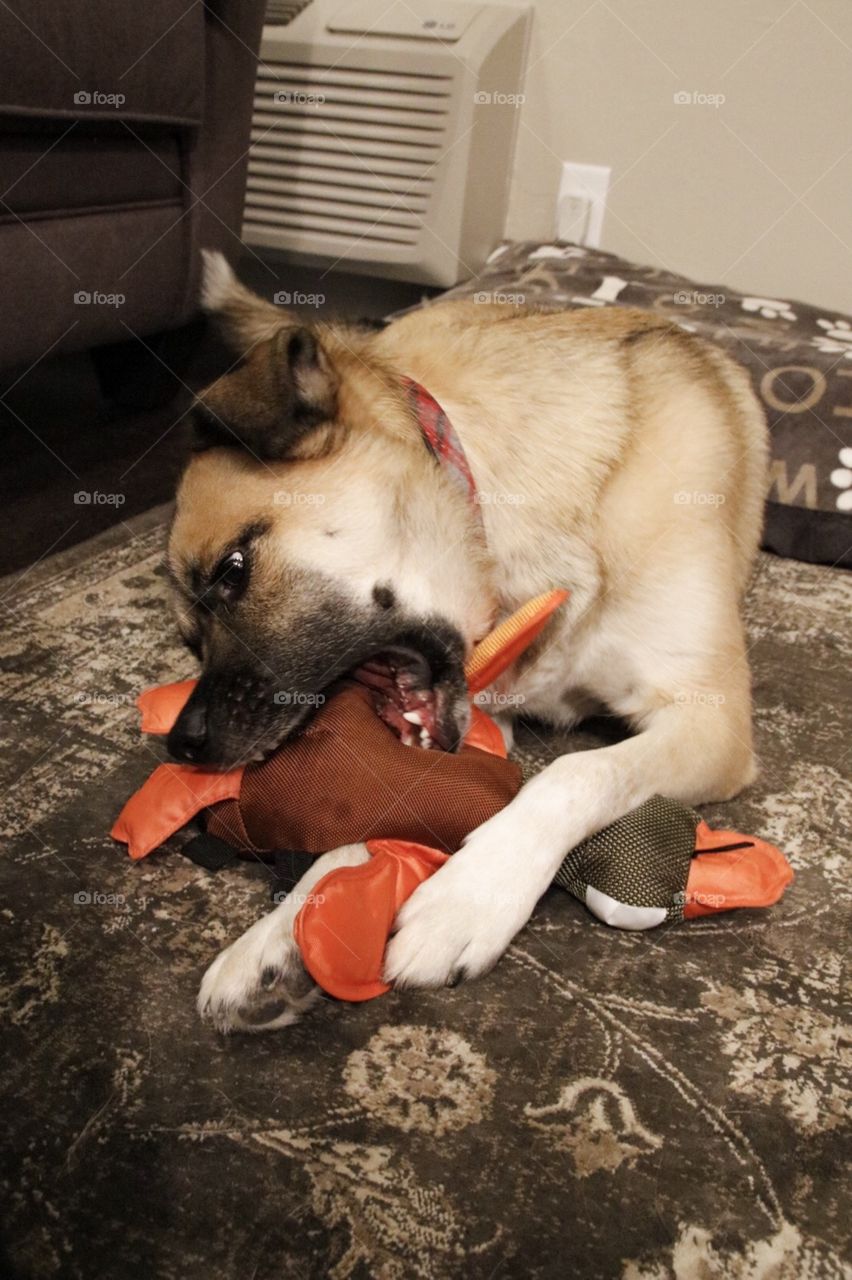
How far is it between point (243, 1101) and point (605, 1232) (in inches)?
14.1

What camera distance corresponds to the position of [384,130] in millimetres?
3387

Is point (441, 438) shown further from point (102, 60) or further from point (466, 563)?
point (102, 60)

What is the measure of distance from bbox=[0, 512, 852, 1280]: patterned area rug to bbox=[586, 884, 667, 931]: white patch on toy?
3 cm

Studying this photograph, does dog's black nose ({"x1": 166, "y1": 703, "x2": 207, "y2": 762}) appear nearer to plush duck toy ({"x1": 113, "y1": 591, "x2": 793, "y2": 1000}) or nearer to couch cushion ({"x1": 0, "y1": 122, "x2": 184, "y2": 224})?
plush duck toy ({"x1": 113, "y1": 591, "x2": 793, "y2": 1000})

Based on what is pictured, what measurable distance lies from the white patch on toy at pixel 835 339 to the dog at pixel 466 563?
3.45ft

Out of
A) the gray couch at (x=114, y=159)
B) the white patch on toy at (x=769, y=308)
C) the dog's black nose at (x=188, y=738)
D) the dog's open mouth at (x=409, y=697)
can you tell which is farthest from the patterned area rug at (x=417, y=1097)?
the white patch on toy at (x=769, y=308)

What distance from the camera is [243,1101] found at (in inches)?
36.8

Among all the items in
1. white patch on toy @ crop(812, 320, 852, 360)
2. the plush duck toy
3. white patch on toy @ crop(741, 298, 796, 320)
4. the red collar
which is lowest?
the plush duck toy

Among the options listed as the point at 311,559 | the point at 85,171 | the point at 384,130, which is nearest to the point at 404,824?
the point at 311,559

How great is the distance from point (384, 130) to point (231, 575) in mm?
2708

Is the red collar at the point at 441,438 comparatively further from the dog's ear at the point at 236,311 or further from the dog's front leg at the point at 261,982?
the dog's front leg at the point at 261,982

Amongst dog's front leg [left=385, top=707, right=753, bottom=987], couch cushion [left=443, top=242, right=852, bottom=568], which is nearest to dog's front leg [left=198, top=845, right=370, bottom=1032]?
dog's front leg [left=385, top=707, right=753, bottom=987]

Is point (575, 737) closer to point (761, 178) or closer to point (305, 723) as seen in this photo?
point (305, 723)

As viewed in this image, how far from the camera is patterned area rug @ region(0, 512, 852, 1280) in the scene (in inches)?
32.1
